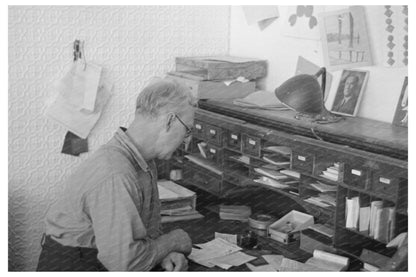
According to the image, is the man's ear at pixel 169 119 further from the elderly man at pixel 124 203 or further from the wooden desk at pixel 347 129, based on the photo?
the wooden desk at pixel 347 129

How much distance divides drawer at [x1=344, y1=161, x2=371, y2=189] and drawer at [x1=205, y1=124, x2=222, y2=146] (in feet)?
2.35

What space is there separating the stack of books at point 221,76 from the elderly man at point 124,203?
87cm

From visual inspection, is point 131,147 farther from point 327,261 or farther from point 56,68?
point 56,68

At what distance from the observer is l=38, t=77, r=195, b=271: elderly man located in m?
1.86

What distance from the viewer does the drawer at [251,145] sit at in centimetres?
249

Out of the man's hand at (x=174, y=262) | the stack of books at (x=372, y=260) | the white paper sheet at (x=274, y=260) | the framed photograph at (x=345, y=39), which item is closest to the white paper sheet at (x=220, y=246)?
the white paper sheet at (x=274, y=260)

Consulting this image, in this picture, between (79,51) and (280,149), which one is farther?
(79,51)

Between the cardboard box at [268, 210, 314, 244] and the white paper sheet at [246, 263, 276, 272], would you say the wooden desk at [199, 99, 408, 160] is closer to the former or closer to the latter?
the cardboard box at [268, 210, 314, 244]

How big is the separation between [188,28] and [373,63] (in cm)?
104

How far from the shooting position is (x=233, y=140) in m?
2.62

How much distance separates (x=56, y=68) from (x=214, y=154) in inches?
32.3

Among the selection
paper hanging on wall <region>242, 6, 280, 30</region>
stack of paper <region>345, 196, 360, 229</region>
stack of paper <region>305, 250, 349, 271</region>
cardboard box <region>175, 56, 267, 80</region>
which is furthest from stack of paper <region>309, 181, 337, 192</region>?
paper hanging on wall <region>242, 6, 280, 30</region>

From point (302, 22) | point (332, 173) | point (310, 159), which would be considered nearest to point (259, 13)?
point (302, 22)
